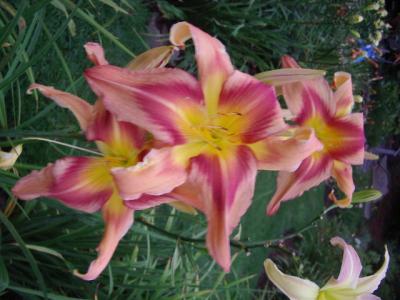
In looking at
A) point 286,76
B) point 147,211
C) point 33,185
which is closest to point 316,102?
point 286,76

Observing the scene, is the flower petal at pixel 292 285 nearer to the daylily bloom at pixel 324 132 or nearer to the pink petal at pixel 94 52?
the daylily bloom at pixel 324 132

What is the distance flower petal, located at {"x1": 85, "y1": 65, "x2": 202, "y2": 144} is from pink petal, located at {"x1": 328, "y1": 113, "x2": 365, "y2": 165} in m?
0.23

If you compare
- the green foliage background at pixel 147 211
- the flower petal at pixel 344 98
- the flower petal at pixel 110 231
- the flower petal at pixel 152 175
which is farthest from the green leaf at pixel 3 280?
the flower petal at pixel 344 98

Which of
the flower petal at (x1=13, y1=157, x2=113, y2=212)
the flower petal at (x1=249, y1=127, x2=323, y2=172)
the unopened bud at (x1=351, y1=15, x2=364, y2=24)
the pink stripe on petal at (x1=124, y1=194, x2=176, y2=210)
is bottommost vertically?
the unopened bud at (x1=351, y1=15, x2=364, y2=24)

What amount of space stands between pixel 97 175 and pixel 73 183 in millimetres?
29

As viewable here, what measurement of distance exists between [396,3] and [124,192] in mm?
3279

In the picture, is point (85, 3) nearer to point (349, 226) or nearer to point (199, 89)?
point (199, 89)

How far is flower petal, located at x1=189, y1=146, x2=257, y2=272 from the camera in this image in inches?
17.8

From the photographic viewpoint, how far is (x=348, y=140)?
0.65 meters

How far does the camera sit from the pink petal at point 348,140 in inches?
25.4

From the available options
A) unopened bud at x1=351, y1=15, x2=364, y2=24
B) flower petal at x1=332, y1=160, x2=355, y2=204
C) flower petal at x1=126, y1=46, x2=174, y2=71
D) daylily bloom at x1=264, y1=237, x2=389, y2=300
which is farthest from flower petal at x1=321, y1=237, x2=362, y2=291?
unopened bud at x1=351, y1=15, x2=364, y2=24

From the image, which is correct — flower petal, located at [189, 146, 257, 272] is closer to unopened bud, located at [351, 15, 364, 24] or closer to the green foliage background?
the green foliage background

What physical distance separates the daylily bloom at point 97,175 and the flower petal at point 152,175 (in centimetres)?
1

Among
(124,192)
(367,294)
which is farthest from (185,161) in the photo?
(367,294)
